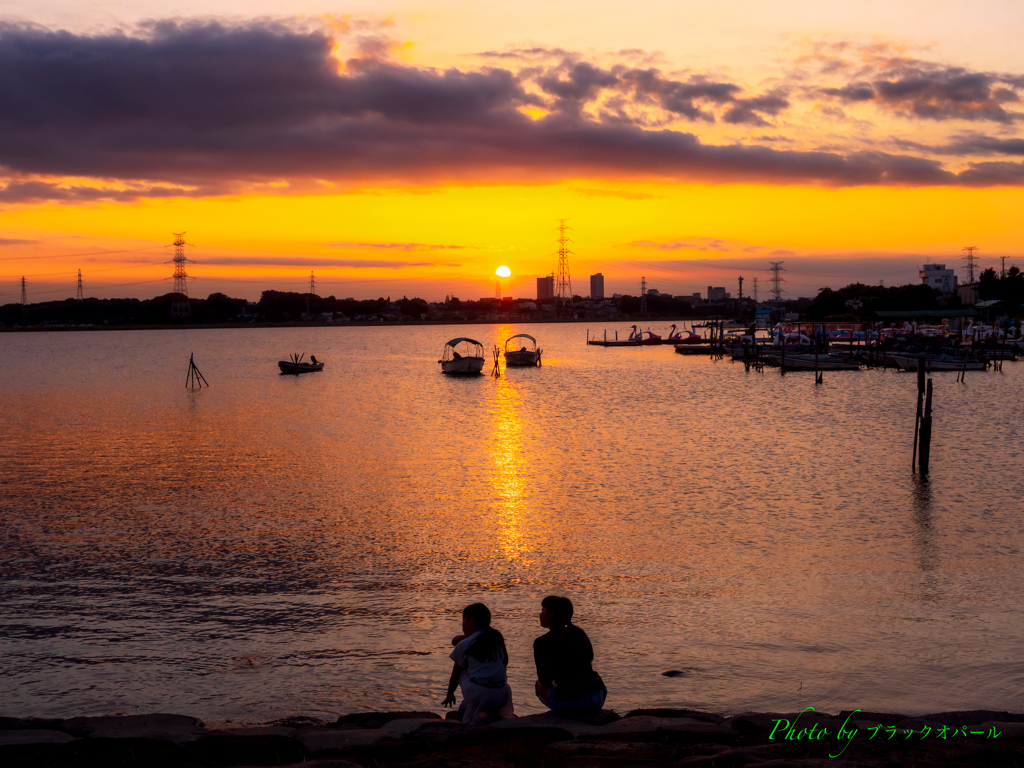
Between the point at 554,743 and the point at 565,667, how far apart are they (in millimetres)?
879

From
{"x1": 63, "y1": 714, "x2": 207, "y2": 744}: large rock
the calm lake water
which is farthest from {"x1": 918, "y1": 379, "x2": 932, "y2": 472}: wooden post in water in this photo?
{"x1": 63, "y1": 714, "x2": 207, "y2": 744}: large rock

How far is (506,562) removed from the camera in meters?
21.2

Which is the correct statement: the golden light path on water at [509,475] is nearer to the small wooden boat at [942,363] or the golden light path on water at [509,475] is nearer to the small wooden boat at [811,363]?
the small wooden boat at [811,363]

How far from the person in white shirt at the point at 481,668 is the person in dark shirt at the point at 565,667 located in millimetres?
450

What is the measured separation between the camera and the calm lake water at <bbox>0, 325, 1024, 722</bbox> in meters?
13.5

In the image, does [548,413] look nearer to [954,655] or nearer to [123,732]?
[954,655]

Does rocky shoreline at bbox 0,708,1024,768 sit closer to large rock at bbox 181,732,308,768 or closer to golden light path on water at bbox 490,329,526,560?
large rock at bbox 181,732,308,768

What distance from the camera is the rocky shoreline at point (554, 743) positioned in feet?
28.5

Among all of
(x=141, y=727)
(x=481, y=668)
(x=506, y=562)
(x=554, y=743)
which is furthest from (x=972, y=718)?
(x=506, y=562)

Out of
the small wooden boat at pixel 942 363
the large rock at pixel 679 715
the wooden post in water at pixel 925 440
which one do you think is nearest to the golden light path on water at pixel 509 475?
the large rock at pixel 679 715

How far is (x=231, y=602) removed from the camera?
17.6 m

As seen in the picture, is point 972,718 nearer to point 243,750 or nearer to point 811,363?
point 243,750

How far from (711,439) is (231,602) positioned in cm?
3153

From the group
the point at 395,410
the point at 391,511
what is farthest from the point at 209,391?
the point at 391,511
